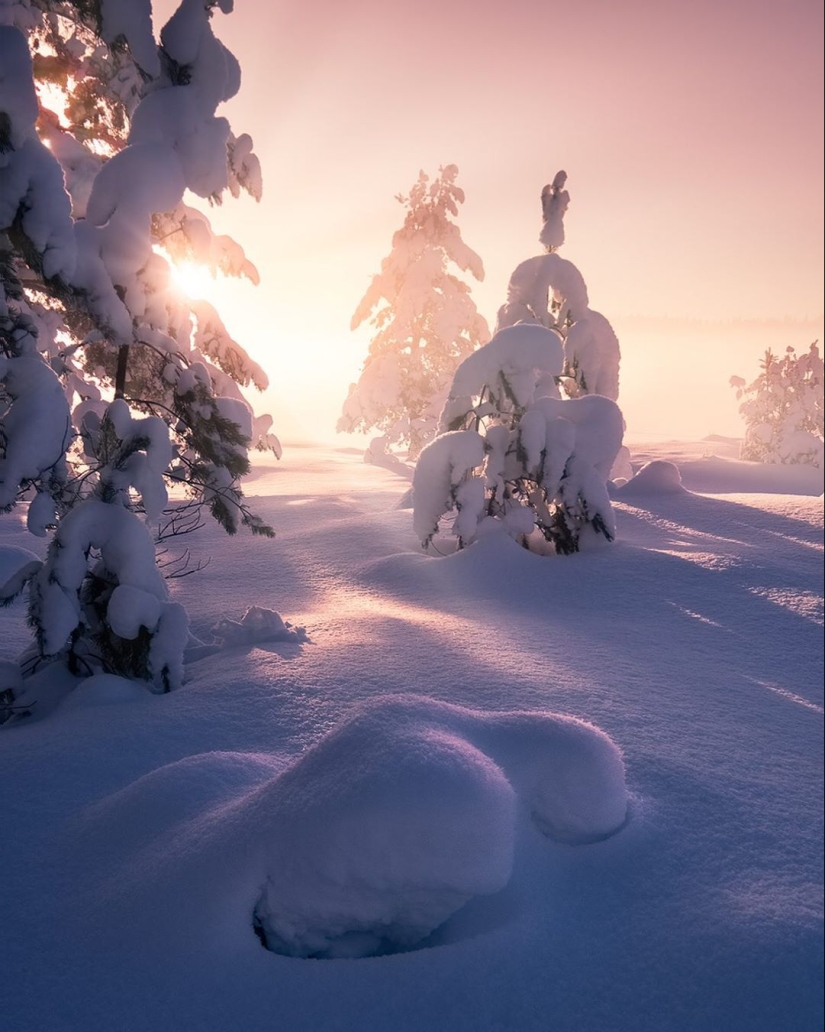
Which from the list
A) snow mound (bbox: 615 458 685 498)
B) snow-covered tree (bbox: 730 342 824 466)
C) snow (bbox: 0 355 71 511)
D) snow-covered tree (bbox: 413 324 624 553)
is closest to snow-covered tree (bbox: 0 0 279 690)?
snow (bbox: 0 355 71 511)

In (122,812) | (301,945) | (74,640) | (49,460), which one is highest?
(49,460)

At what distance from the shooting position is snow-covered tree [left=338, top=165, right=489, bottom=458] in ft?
57.5

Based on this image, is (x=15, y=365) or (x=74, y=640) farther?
(x=74, y=640)

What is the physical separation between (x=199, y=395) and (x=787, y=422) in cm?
2152

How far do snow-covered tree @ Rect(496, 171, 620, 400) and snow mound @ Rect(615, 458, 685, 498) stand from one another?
1007mm

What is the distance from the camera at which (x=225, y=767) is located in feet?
7.32

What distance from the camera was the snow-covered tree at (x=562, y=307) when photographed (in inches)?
263

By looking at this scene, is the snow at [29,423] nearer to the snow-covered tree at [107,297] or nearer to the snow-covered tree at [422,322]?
the snow-covered tree at [107,297]

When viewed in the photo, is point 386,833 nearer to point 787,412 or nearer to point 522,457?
point 522,457

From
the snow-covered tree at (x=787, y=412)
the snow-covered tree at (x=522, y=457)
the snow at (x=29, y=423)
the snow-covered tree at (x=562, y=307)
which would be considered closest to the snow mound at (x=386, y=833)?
the snow at (x=29, y=423)

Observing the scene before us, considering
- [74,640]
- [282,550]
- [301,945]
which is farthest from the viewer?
[282,550]

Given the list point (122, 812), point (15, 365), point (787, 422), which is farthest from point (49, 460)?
point (787, 422)

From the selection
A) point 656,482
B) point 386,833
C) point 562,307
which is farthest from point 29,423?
point 656,482

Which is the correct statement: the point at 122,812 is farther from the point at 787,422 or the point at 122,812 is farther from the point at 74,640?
the point at 787,422
